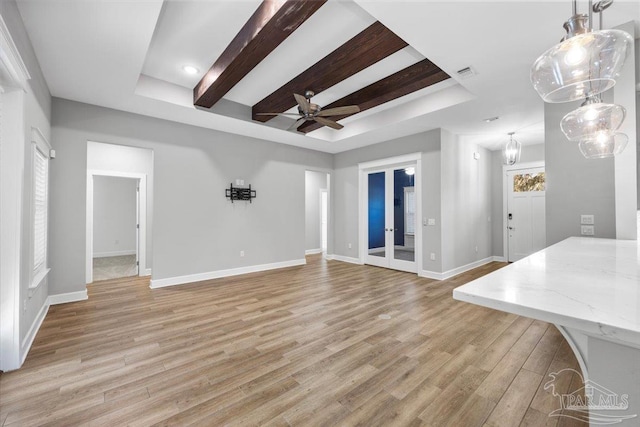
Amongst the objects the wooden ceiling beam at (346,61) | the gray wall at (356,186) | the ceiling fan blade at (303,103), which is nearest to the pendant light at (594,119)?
the wooden ceiling beam at (346,61)

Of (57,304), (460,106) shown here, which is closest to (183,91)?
(57,304)

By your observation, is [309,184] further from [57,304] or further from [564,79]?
[564,79]

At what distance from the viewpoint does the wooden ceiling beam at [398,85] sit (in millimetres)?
3244

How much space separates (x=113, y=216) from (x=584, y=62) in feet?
33.1

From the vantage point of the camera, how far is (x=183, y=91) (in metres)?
3.94

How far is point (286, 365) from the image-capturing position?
2.12 m

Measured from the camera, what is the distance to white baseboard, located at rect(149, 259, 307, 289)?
4378mm

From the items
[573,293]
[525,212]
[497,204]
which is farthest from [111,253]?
[525,212]

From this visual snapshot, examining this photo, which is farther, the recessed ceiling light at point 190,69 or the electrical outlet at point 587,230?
the recessed ceiling light at point 190,69

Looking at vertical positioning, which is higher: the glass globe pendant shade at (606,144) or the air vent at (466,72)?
the air vent at (466,72)

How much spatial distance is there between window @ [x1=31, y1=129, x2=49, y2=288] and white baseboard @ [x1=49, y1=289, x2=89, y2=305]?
0.47 m

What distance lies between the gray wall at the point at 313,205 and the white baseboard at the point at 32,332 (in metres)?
5.90

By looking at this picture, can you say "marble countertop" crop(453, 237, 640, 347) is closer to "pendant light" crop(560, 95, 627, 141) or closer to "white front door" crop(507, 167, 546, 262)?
"pendant light" crop(560, 95, 627, 141)

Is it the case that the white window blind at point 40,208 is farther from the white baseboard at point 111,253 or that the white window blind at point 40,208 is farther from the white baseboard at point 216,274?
the white baseboard at point 111,253
